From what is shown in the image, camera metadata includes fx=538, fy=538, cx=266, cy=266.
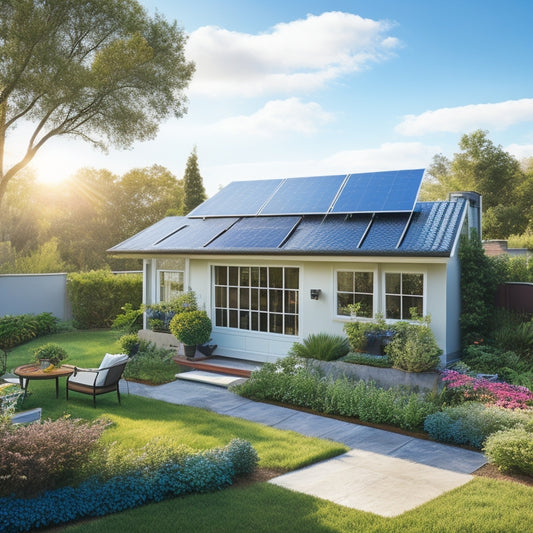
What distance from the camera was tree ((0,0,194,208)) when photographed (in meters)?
15.9

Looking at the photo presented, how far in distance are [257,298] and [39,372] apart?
5.00 m

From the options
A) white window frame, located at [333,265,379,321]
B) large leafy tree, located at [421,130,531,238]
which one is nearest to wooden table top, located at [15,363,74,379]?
white window frame, located at [333,265,379,321]

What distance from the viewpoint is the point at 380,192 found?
12281mm

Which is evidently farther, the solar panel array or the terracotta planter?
the terracotta planter

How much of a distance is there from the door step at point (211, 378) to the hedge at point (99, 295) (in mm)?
7618

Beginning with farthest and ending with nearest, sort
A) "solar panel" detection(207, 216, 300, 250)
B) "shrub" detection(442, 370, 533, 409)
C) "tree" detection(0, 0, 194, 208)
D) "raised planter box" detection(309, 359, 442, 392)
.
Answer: "tree" detection(0, 0, 194, 208) < "solar panel" detection(207, 216, 300, 250) < "raised planter box" detection(309, 359, 442, 392) < "shrub" detection(442, 370, 533, 409)

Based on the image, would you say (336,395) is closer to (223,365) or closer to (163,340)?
(223,365)

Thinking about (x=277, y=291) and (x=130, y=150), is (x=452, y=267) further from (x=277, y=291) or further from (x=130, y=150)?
(x=130, y=150)

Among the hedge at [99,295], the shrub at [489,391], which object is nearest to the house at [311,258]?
the shrub at [489,391]

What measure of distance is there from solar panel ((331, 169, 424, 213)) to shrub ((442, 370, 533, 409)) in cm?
397

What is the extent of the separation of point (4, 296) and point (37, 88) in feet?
22.0

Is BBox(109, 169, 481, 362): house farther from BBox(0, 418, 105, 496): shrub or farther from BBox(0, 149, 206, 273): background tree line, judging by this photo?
BBox(0, 149, 206, 273): background tree line

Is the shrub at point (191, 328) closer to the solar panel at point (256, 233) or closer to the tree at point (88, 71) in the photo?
the solar panel at point (256, 233)

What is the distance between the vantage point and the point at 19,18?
1539 cm
